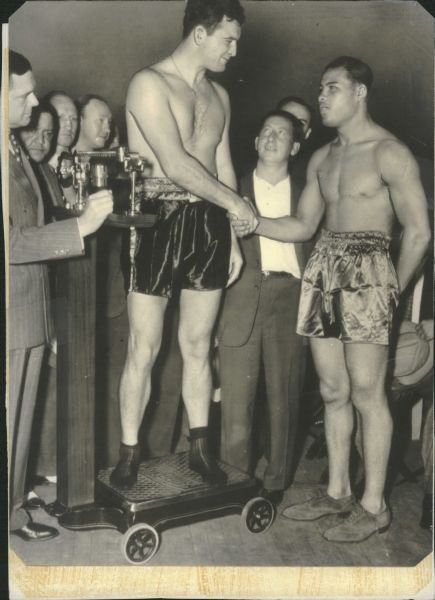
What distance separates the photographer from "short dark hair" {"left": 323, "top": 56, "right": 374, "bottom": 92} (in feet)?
10.9

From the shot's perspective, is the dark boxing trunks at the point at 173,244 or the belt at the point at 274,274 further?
the belt at the point at 274,274

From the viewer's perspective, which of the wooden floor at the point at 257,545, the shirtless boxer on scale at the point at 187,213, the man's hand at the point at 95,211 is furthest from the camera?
the wooden floor at the point at 257,545

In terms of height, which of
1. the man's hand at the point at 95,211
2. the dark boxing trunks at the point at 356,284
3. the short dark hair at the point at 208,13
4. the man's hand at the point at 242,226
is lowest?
the dark boxing trunks at the point at 356,284

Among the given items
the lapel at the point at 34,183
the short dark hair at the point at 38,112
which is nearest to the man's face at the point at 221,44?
the short dark hair at the point at 38,112

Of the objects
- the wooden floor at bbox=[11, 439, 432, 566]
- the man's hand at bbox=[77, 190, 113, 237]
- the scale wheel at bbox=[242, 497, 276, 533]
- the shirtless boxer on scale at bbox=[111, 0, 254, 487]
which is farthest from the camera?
the scale wheel at bbox=[242, 497, 276, 533]

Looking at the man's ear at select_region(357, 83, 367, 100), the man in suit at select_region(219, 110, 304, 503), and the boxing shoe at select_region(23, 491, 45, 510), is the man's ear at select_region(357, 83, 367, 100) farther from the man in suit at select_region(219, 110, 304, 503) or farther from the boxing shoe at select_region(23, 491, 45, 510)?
the boxing shoe at select_region(23, 491, 45, 510)

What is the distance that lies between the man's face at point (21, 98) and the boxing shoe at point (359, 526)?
2025 mm

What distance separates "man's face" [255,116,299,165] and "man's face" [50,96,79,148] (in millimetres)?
729

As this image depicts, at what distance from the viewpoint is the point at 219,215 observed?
11.0 feet

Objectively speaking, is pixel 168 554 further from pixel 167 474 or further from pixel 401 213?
pixel 401 213

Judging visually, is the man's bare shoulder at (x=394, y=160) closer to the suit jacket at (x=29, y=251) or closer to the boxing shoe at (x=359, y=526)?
the suit jacket at (x=29, y=251)

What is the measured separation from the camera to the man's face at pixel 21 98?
3.19 m

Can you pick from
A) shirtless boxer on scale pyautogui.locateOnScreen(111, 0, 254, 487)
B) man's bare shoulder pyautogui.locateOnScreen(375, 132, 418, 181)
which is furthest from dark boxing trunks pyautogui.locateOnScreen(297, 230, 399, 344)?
shirtless boxer on scale pyautogui.locateOnScreen(111, 0, 254, 487)

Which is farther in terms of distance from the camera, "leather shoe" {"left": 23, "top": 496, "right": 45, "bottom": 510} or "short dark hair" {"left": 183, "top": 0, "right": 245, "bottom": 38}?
"leather shoe" {"left": 23, "top": 496, "right": 45, "bottom": 510}
